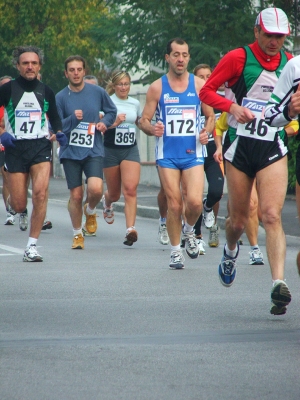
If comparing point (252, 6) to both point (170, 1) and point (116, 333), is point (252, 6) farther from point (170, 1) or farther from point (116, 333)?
point (116, 333)

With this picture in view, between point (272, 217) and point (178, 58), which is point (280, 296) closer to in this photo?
point (272, 217)

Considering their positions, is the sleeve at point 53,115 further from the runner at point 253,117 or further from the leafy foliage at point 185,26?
the leafy foliage at point 185,26

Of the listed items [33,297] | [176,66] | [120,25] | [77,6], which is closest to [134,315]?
[33,297]

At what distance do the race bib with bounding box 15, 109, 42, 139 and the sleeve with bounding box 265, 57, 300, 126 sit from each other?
15.4ft

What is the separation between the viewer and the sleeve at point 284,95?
21.5 feet

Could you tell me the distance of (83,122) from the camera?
12.6m

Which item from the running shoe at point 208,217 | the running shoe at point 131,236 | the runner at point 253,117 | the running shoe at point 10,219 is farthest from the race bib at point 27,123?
the running shoe at point 10,219

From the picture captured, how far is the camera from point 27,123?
1101cm

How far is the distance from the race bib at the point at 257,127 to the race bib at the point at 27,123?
148 inches

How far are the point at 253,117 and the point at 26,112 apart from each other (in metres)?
4.04

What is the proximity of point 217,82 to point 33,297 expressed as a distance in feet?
6.99

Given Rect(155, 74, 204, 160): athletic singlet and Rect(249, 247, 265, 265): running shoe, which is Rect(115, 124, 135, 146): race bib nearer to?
Rect(155, 74, 204, 160): athletic singlet

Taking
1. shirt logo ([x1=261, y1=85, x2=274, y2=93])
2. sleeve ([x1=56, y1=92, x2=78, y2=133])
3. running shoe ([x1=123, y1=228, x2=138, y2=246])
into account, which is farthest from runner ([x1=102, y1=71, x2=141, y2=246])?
shirt logo ([x1=261, y1=85, x2=274, y2=93])

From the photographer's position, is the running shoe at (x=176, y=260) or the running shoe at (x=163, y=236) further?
the running shoe at (x=163, y=236)
